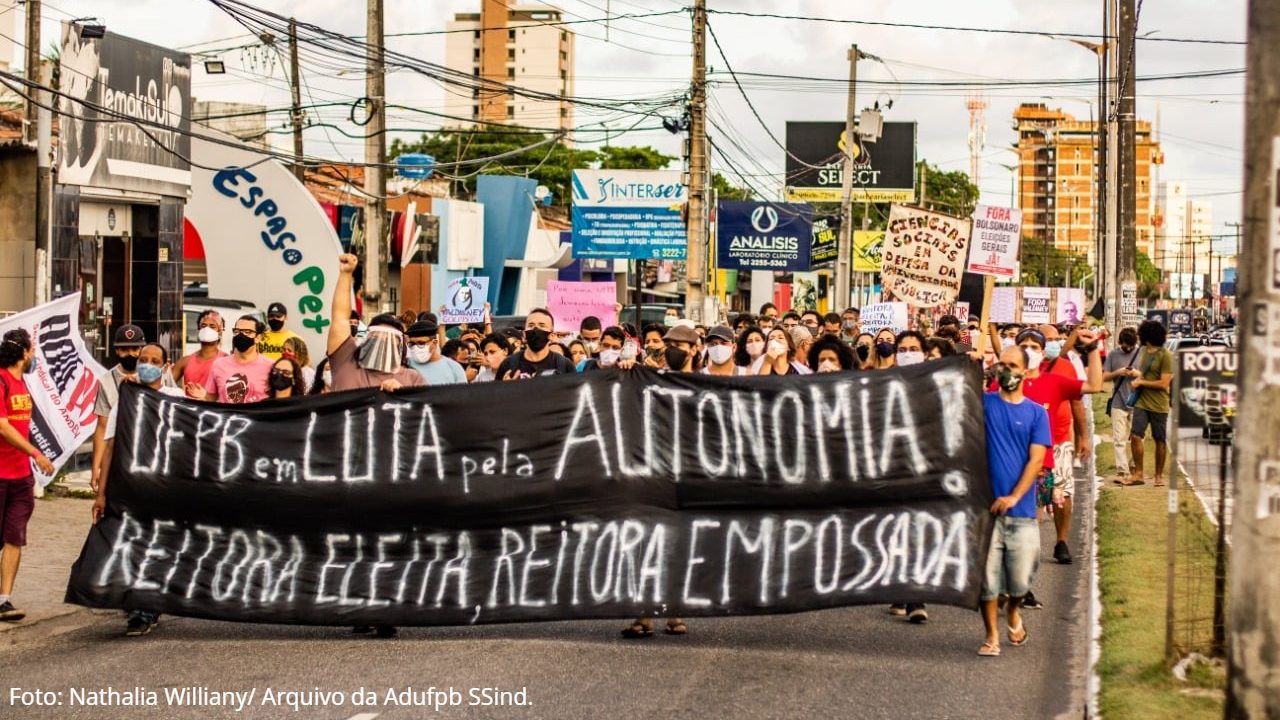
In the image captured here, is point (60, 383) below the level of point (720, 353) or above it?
below

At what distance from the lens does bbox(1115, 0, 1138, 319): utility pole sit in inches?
1227

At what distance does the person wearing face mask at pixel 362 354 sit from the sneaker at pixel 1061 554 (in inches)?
215

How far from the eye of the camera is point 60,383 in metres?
13.7

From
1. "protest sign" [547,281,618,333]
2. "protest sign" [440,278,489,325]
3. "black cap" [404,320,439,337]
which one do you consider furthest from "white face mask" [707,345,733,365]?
"protest sign" [547,281,618,333]

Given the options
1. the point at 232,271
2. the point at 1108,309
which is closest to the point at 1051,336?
the point at 232,271

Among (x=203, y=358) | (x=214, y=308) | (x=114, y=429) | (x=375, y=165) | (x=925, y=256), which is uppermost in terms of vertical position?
(x=375, y=165)

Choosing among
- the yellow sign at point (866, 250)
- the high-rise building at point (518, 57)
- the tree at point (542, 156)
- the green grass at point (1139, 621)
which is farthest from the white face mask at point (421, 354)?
the high-rise building at point (518, 57)

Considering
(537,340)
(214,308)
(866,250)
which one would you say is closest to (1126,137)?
(214,308)

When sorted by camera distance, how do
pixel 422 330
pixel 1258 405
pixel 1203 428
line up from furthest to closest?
pixel 422 330 → pixel 1203 428 → pixel 1258 405

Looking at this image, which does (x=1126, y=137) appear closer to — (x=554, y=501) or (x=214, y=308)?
(x=214, y=308)

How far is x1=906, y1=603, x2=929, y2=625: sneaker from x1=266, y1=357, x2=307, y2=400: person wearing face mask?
4049mm

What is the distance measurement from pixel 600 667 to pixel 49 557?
613 cm

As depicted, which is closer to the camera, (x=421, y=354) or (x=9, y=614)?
(x=9, y=614)

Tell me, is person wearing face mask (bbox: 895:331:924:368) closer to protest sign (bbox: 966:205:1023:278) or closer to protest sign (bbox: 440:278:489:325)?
protest sign (bbox: 966:205:1023:278)
